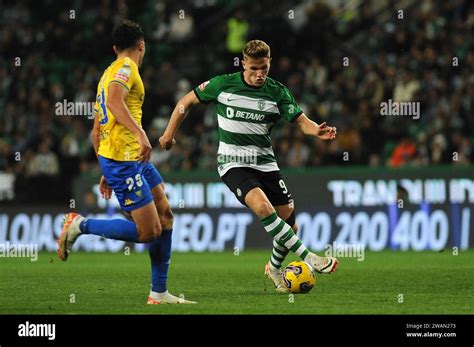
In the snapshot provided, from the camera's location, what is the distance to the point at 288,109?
1102cm

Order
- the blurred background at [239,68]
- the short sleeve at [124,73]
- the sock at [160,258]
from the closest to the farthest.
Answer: the short sleeve at [124,73], the sock at [160,258], the blurred background at [239,68]

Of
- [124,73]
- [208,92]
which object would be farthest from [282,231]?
[124,73]

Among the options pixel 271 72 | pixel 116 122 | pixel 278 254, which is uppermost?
pixel 271 72

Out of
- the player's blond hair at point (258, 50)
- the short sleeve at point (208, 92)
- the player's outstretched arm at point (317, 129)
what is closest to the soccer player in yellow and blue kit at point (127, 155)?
the player's blond hair at point (258, 50)

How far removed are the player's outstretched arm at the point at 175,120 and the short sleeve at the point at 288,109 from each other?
0.86 m

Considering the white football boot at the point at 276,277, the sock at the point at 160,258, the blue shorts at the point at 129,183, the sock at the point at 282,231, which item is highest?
the blue shorts at the point at 129,183

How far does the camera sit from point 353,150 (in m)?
20.2

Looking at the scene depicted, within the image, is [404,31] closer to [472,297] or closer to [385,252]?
[385,252]

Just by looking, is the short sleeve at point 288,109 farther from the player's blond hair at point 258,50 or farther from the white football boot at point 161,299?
the white football boot at point 161,299

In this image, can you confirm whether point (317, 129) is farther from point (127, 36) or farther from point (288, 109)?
point (127, 36)

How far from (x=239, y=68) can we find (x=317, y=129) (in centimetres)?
1198

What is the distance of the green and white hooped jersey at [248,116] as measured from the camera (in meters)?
11.0
